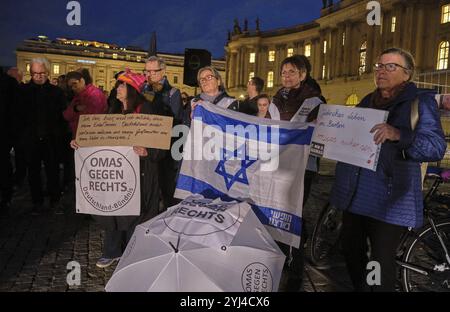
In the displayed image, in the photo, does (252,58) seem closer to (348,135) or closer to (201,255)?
(348,135)

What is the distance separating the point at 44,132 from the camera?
735cm

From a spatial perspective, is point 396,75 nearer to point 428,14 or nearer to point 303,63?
point 303,63

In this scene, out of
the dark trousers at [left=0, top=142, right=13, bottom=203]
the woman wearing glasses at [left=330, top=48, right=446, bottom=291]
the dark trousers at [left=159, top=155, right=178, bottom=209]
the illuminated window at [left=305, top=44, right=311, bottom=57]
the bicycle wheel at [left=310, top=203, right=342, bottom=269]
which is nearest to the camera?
the woman wearing glasses at [left=330, top=48, right=446, bottom=291]

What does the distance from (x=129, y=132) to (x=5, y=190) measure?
4129 millimetres

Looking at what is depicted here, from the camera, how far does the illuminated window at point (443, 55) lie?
43.0 meters

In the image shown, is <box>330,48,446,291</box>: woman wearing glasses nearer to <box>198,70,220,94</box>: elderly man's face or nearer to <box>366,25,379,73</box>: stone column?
<box>198,70,220,94</box>: elderly man's face

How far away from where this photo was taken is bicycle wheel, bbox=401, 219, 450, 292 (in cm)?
396

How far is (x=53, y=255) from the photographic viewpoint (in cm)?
551

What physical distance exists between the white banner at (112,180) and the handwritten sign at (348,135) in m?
1.97

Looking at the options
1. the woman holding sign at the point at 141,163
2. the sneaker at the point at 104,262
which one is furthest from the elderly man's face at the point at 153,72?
the sneaker at the point at 104,262

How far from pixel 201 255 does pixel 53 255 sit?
346 cm

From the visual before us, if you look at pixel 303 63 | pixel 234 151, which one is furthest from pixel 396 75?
pixel 234 151

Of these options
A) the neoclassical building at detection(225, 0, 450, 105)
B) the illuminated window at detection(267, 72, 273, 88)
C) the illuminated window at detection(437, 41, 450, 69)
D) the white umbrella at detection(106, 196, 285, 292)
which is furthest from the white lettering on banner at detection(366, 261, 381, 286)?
the illuminated window at detection(267, 72, 273, 88)

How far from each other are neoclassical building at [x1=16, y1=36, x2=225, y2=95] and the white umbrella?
10699cm
